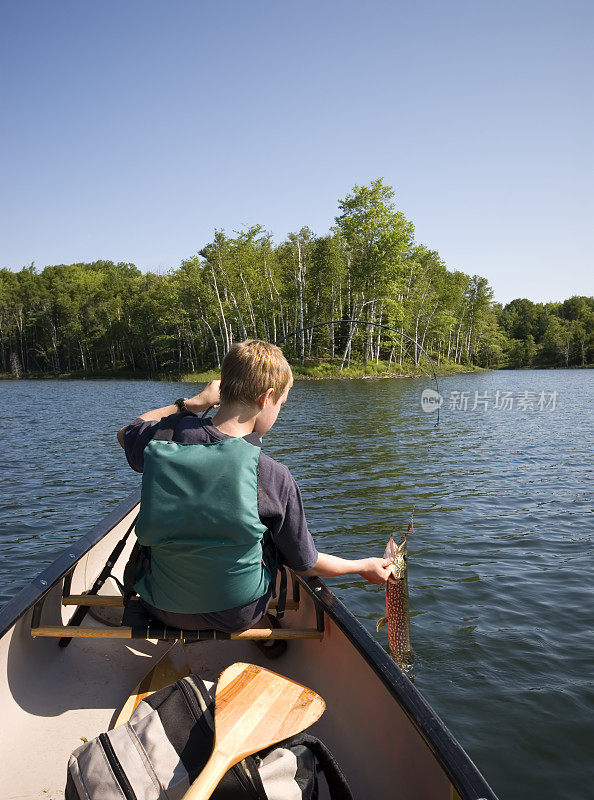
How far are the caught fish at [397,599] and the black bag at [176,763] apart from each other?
1261 mm

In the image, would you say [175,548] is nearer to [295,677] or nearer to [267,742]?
[267,742]

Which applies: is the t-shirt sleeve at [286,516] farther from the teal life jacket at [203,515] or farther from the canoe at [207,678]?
the canoe at [207,678]

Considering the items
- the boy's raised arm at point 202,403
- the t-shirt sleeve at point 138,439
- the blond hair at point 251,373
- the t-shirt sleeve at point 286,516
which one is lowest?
the t-shirt sleeve at point 286,516

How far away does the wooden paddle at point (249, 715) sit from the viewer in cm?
195

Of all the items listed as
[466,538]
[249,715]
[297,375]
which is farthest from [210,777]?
[297,375]

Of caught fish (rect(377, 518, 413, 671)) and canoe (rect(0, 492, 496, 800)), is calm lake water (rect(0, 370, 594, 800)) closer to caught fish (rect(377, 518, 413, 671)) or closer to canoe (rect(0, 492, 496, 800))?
caught fish (rect(377, 518, 413, 671))

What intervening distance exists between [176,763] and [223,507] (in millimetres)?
846

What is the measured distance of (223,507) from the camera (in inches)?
91.5

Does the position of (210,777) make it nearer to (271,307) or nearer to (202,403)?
(202,403)

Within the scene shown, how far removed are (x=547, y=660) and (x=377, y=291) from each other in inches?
1767

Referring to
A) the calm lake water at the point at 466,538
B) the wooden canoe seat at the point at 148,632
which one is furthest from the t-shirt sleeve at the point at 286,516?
the calm lake water at the point at 466,538

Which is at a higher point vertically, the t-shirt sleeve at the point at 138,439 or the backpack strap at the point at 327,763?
the t-shirt sleeve at the point at 138,439

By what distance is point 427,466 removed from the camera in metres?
12.9

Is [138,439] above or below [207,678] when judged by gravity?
above
